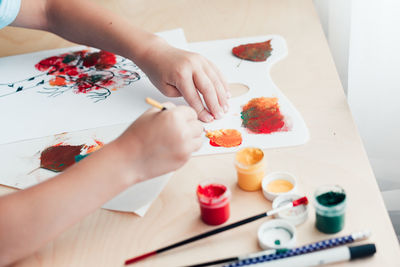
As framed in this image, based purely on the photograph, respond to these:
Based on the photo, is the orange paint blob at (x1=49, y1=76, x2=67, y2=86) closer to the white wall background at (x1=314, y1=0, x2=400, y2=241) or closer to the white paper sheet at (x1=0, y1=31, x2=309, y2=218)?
the white paper sheet at (x1=0, y1=31, x2=309, y2=218)

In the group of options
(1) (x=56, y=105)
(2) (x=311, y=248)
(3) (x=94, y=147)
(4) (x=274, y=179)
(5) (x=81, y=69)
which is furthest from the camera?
(5) (x=81, y=69)

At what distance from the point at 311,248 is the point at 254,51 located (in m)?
0.52

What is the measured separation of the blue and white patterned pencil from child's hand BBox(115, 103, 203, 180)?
0.18 metres

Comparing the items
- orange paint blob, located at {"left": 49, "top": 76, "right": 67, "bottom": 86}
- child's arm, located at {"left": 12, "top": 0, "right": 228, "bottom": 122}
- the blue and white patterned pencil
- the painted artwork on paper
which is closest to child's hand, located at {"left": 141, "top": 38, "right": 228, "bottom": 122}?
child's arm, located at {"left": 12, "top": 0, "right": 228, "bottom": 122}

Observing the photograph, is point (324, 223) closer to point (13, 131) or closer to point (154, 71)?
point (154, 71)

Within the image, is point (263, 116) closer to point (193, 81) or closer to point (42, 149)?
point (193, 81)

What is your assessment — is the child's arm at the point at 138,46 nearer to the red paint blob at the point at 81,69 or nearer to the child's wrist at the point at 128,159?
the red paint blob at the point at 81,69

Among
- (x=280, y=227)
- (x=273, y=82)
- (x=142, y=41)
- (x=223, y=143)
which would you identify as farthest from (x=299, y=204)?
(x=142, y=41)

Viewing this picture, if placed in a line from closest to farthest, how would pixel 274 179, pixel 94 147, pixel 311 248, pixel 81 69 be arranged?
pixel 311 248 < pixel 274 179 < pixel 94 147 < pixel 81 69

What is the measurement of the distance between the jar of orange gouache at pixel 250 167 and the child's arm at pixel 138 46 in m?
0.14

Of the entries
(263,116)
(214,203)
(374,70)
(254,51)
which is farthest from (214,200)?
(374,70)

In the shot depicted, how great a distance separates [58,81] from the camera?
985 millimetres

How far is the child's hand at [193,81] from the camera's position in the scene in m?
0.84

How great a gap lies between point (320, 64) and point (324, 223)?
42 cm
